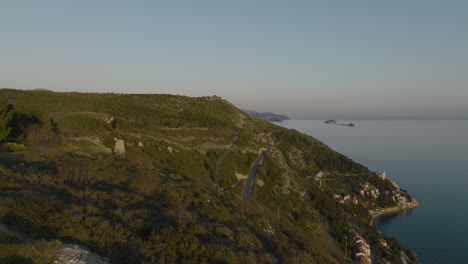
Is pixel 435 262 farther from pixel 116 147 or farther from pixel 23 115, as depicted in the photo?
pixel 23 115

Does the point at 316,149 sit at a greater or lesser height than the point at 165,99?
lesser

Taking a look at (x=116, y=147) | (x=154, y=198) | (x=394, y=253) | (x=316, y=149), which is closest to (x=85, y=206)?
(x=154, y=198)

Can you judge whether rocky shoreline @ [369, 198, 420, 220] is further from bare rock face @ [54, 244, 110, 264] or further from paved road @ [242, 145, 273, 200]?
bare rock face @ [54, 244, 110, 264]

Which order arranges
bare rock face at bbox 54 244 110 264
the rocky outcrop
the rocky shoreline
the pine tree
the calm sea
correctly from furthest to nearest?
1. the rocky shoreline
2. the calm sea
3. the rocky outcrop
4. the pine tree
5. bare rock face at bbox 54 244 110 264

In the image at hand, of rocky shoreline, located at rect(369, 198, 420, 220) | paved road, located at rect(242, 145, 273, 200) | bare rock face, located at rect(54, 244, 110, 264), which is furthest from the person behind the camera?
rocky shoreline, located at rect(369, 198, 420, 220)

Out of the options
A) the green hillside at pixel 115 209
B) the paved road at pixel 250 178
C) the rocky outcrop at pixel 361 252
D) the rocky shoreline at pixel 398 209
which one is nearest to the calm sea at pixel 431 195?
the rocky shoreline at pixel 398 209

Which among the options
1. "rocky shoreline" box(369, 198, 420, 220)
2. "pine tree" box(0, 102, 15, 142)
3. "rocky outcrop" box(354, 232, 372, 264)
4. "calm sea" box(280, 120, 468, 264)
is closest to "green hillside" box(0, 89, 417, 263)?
"pine tree" box(0, 102, 15, 142)

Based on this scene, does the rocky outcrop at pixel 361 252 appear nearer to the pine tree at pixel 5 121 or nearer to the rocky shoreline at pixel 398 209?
the rocky shoreline at pixel 398 209

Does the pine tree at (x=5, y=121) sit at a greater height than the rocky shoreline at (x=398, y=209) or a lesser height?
greater
